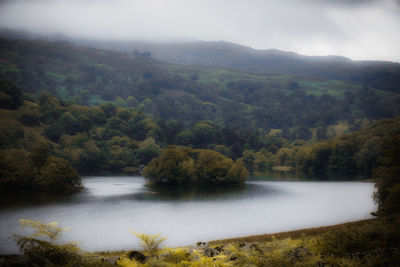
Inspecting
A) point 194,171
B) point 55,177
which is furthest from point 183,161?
point 55,177

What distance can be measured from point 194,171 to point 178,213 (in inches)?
1561

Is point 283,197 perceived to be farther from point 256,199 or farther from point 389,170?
point 389,170

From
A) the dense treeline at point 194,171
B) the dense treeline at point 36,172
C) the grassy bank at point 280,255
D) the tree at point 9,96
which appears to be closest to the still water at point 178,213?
the dense treeline at point 36,172

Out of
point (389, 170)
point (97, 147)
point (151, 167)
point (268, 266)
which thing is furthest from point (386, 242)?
point (97, 147)

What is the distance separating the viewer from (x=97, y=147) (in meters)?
143

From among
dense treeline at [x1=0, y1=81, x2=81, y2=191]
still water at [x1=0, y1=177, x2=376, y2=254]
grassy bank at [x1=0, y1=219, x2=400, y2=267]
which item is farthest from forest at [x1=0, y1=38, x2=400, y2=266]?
still water at [x1=0, y1=177, x2=376, y2=254]

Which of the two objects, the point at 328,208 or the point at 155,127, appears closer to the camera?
the point at 328,208

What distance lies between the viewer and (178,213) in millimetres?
49781

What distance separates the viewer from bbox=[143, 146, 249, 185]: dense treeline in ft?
291

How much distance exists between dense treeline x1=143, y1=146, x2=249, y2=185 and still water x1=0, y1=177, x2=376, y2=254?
46.7 feet

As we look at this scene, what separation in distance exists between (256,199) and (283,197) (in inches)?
227

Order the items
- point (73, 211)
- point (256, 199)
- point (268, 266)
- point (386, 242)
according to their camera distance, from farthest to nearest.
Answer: point (256, 199), point (73, 211), point (386, 242), point (268, 266)

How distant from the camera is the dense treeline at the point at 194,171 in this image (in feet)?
291

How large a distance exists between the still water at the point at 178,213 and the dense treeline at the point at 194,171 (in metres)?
14.2
